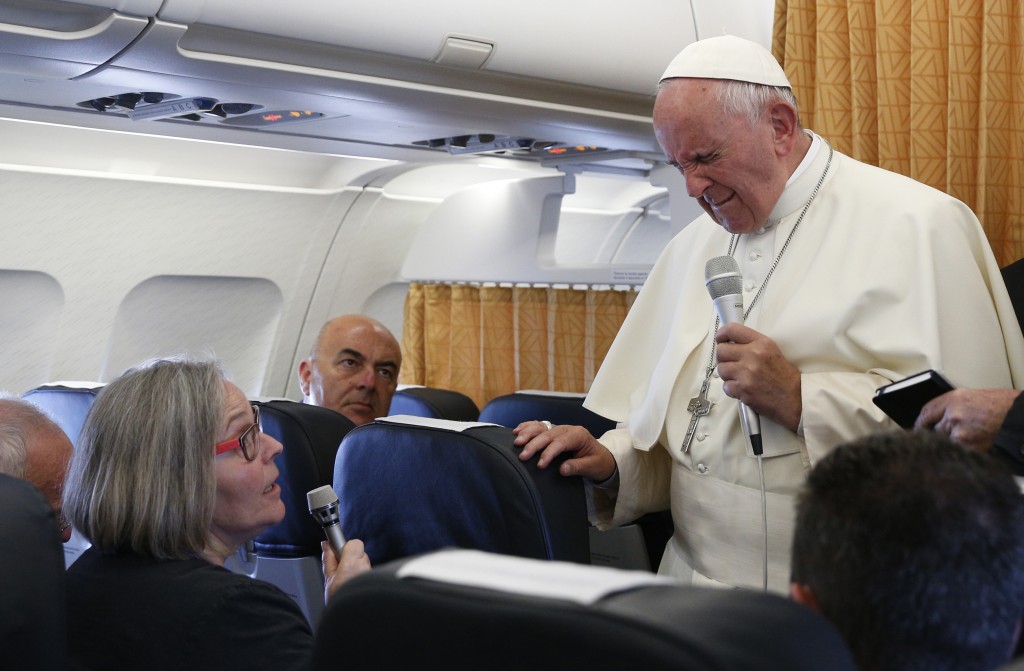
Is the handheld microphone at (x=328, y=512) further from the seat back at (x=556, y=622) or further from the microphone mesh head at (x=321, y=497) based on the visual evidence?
the seat back at (x=556, y=622)

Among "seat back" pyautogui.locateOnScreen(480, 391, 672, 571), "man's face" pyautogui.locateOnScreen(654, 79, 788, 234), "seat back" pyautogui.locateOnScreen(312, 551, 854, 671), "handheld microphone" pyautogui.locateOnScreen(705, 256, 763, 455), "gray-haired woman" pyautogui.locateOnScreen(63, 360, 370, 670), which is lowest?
"seat back" pyautogui.locateOnScreen(480, 391, 672, 571)

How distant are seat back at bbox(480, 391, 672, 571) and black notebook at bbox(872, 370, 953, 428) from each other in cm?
133

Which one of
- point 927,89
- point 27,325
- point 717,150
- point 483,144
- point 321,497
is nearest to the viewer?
point 321,497

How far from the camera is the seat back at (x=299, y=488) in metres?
3.00

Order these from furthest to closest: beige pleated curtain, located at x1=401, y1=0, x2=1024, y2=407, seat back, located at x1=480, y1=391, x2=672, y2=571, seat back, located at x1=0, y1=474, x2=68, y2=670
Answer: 1. seat back, located at x1=480, y1=391, x2=672, y2=571
2. beige pleated curtain, located at x1=401, y1=0, x2=1024, y2=407
3. seat back, located at x1=0, y1=474, x2=68, y2=670

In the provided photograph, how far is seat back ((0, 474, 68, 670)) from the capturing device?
1.56m

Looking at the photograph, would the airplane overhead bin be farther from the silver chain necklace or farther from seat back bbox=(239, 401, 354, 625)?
the silver chain necklace

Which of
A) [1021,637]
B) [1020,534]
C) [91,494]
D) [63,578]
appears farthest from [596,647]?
[91,494]

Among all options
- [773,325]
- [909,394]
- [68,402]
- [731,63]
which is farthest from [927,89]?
[68,402]

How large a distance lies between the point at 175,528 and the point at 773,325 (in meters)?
1.28

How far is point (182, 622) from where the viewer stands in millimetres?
1830

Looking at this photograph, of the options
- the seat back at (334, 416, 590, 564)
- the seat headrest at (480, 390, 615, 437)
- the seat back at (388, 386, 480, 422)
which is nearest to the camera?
the seat back at (334, 416, 590, 564)

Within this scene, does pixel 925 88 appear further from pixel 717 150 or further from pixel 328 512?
pixel 328 512

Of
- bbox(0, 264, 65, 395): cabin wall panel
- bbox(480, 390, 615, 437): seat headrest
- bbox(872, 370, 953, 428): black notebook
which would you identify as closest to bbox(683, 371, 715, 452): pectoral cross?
bbox(872, 370, 953, 428): black notebook
